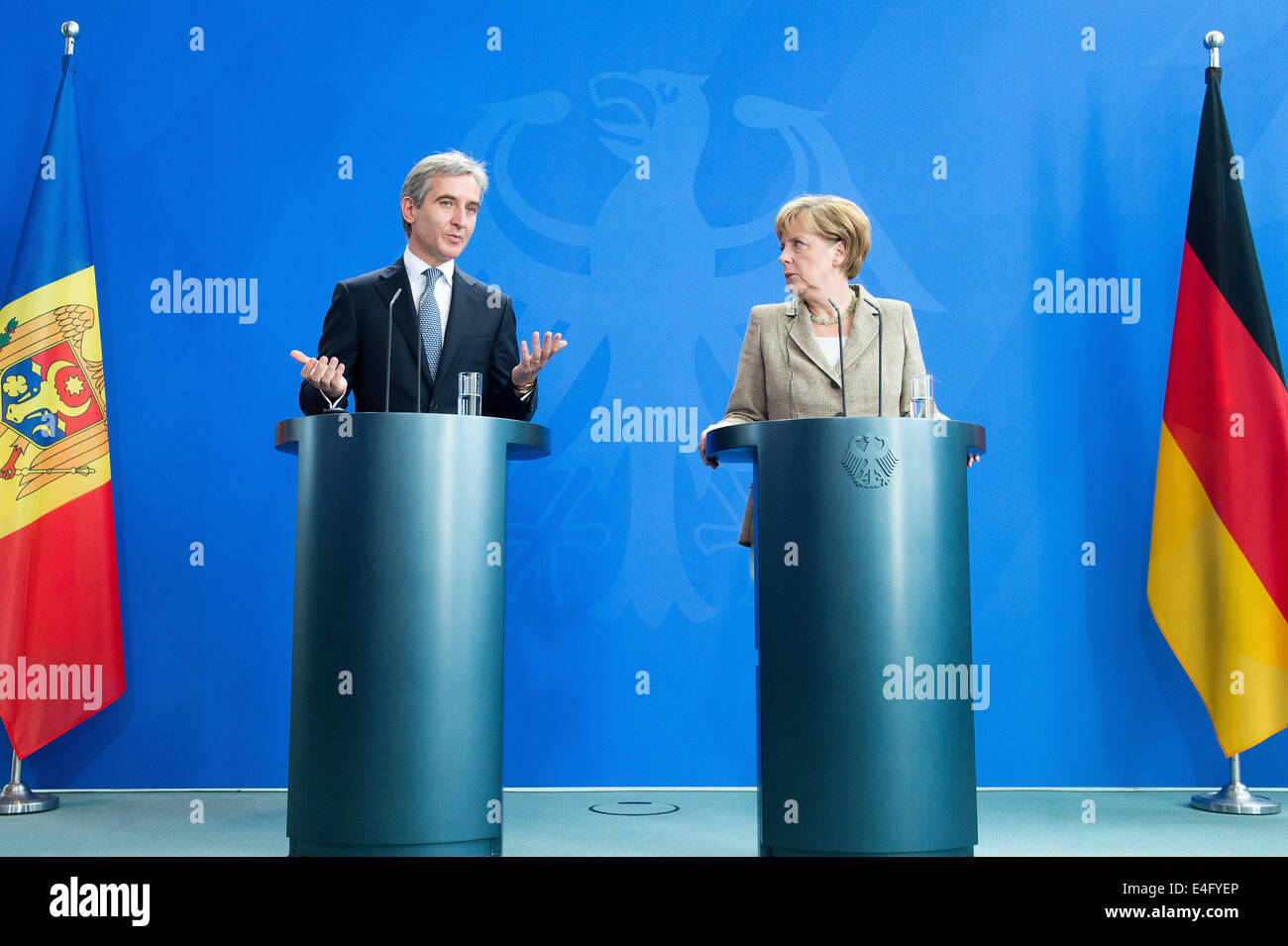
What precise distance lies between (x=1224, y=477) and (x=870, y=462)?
2109 mm

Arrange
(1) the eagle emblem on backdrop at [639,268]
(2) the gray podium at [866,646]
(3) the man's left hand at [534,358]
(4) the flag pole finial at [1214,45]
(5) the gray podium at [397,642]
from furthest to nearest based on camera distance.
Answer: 1. (1) the eagle emblem on backdrop at [639,268]
2. (4) the flag pole finial at [1214,45]
3. (3) the man's left hand at [534,358]
4. (5) the gray podium at [397,642]
5. (2) the gray podium at [866,646]

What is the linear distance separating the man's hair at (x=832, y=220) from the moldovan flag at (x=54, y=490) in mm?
2642

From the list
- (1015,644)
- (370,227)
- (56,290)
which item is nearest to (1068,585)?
(1015,644)

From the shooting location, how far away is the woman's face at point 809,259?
271 cm

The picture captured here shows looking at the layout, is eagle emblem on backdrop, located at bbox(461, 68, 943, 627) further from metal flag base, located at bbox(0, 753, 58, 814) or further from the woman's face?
metal flag base, located at bbox(0, 753, 58, 814)

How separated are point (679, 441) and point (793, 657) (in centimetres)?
193

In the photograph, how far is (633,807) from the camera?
358cm

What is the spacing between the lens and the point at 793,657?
220 centimetres

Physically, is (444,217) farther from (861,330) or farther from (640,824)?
(640,824)

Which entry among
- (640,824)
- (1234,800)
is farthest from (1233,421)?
(640,824)

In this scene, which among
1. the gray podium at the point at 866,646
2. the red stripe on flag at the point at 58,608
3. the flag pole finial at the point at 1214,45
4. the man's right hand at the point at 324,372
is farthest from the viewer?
the flag pole finial at the point at 1214,45
